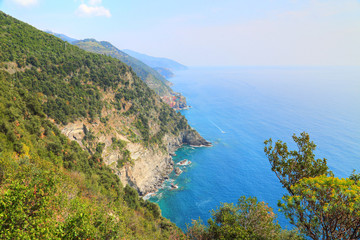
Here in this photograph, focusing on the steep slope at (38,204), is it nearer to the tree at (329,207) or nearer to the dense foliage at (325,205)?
the tree at (329,207)

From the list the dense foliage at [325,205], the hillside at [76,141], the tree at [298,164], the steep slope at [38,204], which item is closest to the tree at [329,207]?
the dense foliage at [325,205]

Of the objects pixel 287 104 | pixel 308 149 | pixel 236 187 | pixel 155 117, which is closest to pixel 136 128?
pixel 155 117

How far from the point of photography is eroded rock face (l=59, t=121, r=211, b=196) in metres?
54.9

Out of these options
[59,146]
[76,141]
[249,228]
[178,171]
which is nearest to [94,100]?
[76,141]

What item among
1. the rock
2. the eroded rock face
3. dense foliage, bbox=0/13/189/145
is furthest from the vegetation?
the rock

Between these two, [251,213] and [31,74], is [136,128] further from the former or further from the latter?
[251,213]

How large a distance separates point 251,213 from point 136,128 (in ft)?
201

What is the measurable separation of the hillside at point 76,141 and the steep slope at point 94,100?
12.1 inches

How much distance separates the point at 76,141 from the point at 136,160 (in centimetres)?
2224

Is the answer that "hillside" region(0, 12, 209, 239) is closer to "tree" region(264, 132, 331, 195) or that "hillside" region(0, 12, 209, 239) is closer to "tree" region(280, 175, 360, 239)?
"tree" region(280, 175, 360, 239)

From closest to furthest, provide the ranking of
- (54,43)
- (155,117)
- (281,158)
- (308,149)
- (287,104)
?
1. (308,149)
2. (281,158)
3. (54,43)
4. (155,117)
5. (287,104)

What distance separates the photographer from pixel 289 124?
355 feet

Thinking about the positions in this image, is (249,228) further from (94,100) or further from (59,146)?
(94,100)

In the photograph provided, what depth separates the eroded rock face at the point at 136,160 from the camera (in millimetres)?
54856
